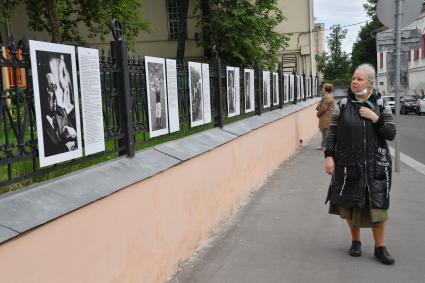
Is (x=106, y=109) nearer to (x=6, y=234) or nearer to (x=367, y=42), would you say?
(x=6, y=234)

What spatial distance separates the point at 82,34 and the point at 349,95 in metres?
21.8

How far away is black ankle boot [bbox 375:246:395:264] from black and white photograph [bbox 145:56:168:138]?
2.22 metres

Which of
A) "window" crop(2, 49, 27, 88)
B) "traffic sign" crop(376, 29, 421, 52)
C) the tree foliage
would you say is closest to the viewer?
"window" crop(2, 49, 27, 88)

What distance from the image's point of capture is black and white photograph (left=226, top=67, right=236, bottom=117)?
282 inches

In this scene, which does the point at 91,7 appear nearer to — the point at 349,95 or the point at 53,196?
the point at 349,95

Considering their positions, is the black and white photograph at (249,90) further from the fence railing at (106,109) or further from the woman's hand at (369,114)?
the woman's hand at (369,114)

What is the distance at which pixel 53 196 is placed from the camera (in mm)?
2824

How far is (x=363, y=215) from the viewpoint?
4633 millimetres

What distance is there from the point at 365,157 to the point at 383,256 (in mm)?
900

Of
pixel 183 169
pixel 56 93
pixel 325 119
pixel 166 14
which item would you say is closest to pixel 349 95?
pixel 183 169

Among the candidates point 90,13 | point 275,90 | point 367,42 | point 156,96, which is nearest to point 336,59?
point 367,42

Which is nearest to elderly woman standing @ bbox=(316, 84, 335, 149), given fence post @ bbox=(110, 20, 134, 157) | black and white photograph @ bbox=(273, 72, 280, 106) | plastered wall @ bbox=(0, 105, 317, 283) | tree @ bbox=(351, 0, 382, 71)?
black and white photograph @ bbox=(273, 72, 280, 106)

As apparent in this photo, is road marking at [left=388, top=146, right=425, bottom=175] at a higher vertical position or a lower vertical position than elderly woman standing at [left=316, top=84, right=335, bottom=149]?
lower

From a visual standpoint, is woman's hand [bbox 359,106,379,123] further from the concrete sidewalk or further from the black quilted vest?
the concrete sidewalk
